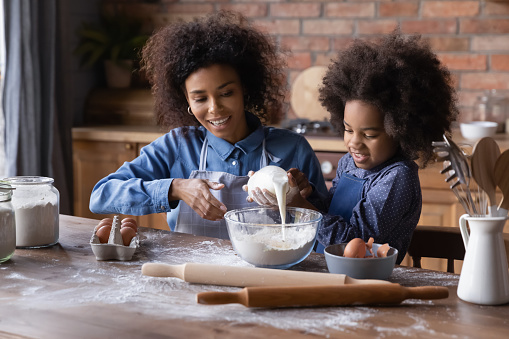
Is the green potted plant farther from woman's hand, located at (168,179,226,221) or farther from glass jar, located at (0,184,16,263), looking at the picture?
glass jar, located at (0,184,16,263)

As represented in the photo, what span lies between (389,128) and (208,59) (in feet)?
1.80

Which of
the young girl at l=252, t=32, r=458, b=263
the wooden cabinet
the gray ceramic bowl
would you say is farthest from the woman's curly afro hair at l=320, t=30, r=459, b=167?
the wooden cabinet

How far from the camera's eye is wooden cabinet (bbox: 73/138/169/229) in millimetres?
3273

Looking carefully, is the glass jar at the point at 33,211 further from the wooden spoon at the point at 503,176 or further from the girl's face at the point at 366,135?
the wooden spoon at the point at 503,176

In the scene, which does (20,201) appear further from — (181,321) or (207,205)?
(181,321)

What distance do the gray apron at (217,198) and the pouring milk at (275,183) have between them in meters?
→ 0.26

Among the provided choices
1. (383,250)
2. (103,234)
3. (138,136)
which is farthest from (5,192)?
(138,136)

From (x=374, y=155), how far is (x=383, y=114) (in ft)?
0.34

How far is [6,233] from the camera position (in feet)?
4.66

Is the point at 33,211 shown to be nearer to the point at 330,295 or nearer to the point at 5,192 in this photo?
the point at 5,192

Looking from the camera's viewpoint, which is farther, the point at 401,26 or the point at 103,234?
the point at 401,26

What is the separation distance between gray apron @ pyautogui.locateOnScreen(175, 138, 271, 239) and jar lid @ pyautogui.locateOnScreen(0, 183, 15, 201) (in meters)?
A: 0.55

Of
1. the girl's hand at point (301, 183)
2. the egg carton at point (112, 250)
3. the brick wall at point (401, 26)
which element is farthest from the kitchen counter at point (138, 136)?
the egg carton at point (112, 250)

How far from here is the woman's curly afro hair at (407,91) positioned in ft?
5.19
